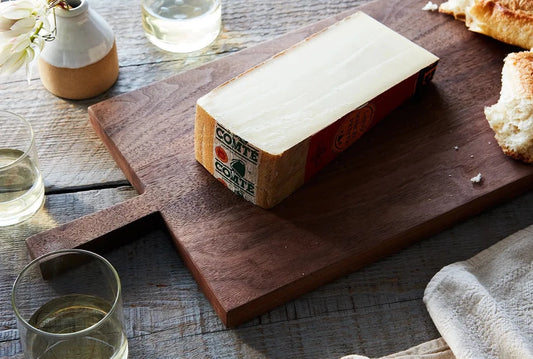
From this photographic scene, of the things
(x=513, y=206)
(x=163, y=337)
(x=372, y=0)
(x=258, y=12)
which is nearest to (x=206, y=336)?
(x=163, y=337)

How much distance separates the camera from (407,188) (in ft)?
4.14

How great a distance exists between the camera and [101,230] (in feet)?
3.86

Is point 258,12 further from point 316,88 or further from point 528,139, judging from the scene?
point 528,139

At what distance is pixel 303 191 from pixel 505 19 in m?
0.53

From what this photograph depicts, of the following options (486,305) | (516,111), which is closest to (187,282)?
(486,305)

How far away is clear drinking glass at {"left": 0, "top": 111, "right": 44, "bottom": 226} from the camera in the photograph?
1.20 meters

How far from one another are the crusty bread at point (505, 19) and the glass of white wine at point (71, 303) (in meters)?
0.87

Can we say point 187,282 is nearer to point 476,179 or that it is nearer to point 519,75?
point 476,179

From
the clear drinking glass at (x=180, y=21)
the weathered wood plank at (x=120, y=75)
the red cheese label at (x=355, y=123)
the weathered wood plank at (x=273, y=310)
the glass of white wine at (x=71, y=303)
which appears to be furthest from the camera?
the clear drinking glass at (x=180, y=21)

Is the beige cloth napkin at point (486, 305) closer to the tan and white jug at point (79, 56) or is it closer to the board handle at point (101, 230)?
the board handle at point (101, 230)

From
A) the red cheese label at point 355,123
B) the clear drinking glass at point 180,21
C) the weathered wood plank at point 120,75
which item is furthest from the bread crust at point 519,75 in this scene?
the clear drinking glass at point 180,21

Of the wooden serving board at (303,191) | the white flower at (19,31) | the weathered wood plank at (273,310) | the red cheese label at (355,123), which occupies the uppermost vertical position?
the white flower at (19,31)

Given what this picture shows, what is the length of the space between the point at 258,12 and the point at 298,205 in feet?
1.83

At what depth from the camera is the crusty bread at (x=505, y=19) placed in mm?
1405
